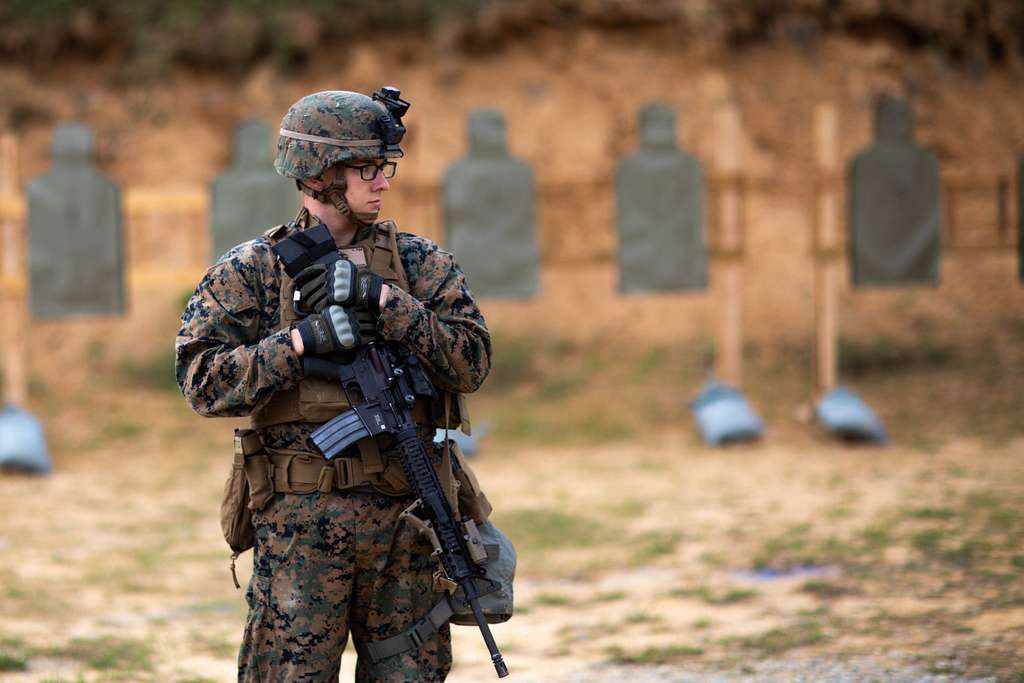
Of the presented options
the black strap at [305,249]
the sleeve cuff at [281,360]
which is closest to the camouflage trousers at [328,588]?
the sleeve cuff at [281,360]

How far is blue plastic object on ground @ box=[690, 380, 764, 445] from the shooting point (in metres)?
9.48

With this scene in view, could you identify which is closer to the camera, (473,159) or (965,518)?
(965,518)

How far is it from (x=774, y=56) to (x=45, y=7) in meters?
7.18

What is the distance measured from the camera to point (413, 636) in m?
3.11

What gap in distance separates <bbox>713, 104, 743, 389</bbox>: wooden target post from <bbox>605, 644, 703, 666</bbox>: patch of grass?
17.6 ft

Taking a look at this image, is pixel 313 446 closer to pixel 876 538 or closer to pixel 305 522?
pixel 305 522

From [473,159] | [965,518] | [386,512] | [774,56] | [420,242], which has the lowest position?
[965,518]

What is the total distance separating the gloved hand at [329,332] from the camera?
2980 millimetres

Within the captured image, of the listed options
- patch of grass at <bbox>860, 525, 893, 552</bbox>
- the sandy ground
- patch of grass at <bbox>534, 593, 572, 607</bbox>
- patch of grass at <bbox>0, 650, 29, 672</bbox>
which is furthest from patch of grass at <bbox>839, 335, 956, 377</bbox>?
patch of grass at <bbox>0, 650, 29, 672</bbox>

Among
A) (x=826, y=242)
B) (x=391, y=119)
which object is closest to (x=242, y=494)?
(x=391, y=119)

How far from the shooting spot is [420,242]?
3281mm

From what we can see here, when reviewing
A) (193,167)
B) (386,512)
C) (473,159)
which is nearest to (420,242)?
(386,512)

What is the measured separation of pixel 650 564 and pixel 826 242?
4385 mm

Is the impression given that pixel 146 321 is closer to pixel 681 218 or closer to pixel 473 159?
pixel 473 159
